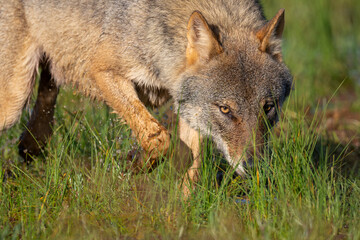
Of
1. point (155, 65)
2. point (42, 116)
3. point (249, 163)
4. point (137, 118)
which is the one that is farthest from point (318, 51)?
point (249, 163)

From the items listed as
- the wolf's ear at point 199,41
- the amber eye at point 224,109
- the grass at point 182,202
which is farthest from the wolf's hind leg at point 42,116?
the amber eye at point 224,109

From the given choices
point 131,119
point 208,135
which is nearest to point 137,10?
point 131,119

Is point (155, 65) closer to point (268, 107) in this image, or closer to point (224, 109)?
point (224, 109)

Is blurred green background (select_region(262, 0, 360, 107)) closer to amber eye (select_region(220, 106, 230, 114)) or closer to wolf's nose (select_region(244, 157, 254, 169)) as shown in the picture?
amber eye (select_region(220, 106, 230, 114))

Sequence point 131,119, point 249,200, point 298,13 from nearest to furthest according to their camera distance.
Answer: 1. point 249,200
2. point 131,119
3. point 298,13

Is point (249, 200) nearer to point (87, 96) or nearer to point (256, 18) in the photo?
point (256, 18)

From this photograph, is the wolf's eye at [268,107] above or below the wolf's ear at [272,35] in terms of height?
→ below

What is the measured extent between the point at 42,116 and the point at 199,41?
2.17 m

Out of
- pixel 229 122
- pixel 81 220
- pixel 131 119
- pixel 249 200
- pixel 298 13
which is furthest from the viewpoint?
pixel 298 13

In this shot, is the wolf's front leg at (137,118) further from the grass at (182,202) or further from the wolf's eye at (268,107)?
the wolf's eye at (268,107)

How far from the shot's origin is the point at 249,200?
3893 millimetres

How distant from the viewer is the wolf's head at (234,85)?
4105 millimetres

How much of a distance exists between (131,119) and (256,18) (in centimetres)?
146

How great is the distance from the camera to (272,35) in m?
4.44
